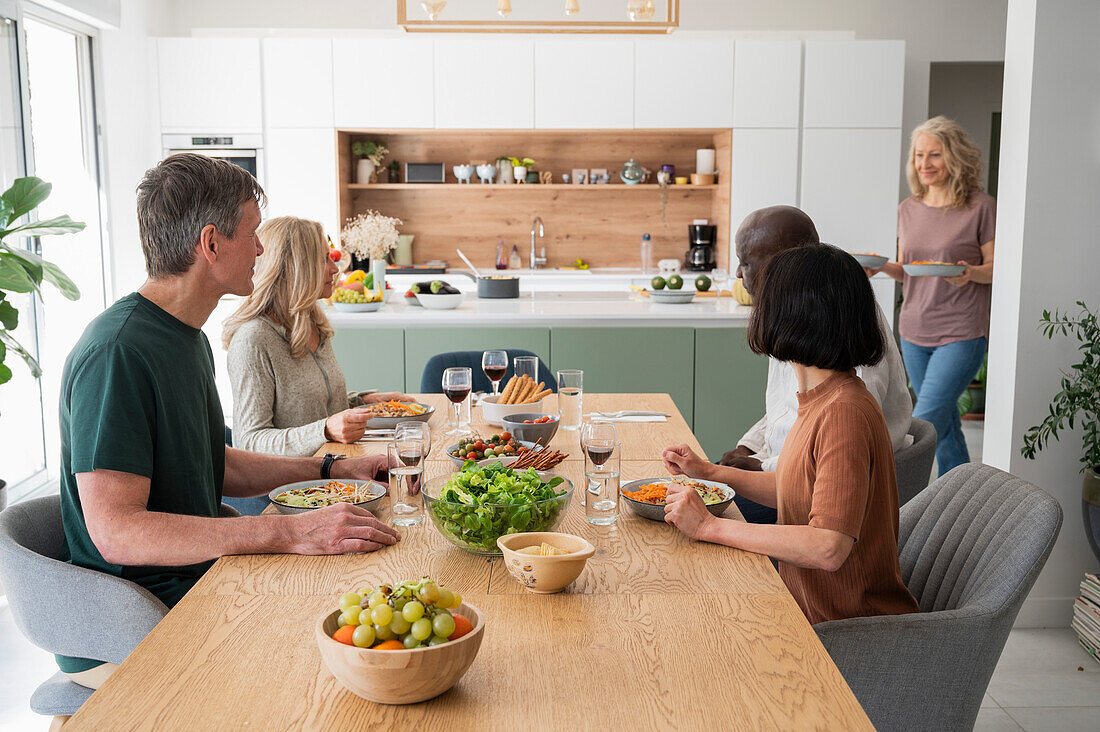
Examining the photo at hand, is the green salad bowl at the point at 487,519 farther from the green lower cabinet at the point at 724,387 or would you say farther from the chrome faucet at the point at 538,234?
the chrome faucet at the point at 538,234

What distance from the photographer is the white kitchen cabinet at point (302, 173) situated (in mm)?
6262

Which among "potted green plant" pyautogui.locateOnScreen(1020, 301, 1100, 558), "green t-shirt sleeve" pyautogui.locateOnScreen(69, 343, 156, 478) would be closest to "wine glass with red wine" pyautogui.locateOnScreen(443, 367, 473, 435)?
"green t-shirt sleeve" pyautogui.locateOnScreen(69, 343, 156, 478)

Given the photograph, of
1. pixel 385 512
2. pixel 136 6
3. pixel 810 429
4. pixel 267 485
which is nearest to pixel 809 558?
pixel 810 429

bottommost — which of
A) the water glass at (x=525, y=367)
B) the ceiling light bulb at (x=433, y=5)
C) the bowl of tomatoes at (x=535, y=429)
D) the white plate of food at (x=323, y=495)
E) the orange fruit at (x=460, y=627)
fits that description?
the white plate of food at (x=323, y=495)

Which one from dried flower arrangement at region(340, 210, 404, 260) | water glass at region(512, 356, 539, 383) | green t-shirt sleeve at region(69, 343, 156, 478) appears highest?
dried flower arrangement at region(340, 210, 404, 260)

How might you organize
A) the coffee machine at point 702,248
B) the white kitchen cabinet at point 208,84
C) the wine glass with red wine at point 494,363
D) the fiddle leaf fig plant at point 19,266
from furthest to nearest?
the coffee machine at point 702,248
the white kitchen cabinet at point 208,84
the fiddle leaf fig plant at point 19,266
the wine glass with red wine at point 494,363

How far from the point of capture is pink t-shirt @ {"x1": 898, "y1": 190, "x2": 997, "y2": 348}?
13.3 ft

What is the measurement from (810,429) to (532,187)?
5.39m

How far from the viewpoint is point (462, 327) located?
14.4ft

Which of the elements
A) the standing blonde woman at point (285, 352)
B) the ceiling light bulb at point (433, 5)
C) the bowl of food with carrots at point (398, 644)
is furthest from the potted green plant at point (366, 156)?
the bowl of food with carrots at point (398, 644)

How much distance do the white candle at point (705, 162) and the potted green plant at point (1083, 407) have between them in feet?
13.2

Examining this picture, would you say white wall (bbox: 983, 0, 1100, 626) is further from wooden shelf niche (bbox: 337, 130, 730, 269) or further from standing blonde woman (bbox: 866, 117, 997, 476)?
wooden shelf niche (bbox: 337, 130, 730, 269)

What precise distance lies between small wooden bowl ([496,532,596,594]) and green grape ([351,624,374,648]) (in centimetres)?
34

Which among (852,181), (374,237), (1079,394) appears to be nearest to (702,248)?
(852,181)
